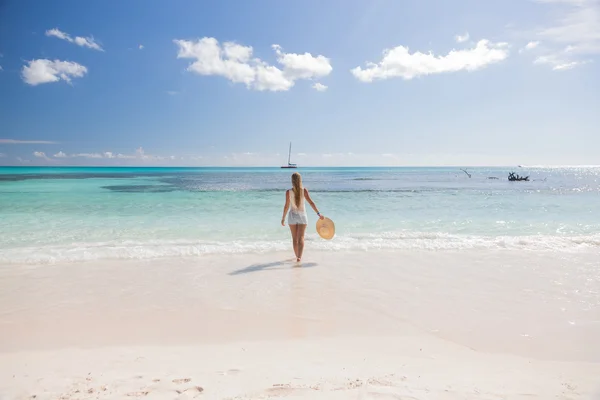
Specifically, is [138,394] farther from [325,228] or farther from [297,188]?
[325,228]

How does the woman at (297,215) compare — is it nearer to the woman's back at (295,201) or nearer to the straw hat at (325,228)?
the woman's back at (295,201)

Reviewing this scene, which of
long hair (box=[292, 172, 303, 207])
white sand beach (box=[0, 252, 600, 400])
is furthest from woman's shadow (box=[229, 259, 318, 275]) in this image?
long hair (box=[292, 172, 303, 207])

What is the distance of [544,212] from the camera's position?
51.9 ft

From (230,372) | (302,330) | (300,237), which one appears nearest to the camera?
(230,372)

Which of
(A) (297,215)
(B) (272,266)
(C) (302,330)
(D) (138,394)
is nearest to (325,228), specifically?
(A) (297,215)

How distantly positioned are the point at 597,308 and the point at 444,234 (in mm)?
5840

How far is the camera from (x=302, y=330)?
4.36 meters

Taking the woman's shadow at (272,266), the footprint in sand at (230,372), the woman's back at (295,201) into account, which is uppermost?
the woman's back at (295,201)

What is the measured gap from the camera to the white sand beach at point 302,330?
3.06 metres

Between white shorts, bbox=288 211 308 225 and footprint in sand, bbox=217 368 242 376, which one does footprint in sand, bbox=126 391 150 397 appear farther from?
white shorts, bbox=288 211 308 225

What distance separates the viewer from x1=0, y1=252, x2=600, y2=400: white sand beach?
3.06 m

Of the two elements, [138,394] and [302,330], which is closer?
[138,394]

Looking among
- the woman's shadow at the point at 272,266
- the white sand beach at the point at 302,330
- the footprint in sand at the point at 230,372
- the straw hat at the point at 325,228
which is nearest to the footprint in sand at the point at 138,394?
the white sand beach at the point at 302,330

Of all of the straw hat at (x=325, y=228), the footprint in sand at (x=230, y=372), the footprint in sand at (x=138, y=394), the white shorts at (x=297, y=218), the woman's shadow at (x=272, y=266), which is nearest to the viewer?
the footprint in sand at (x=138, y=394)
